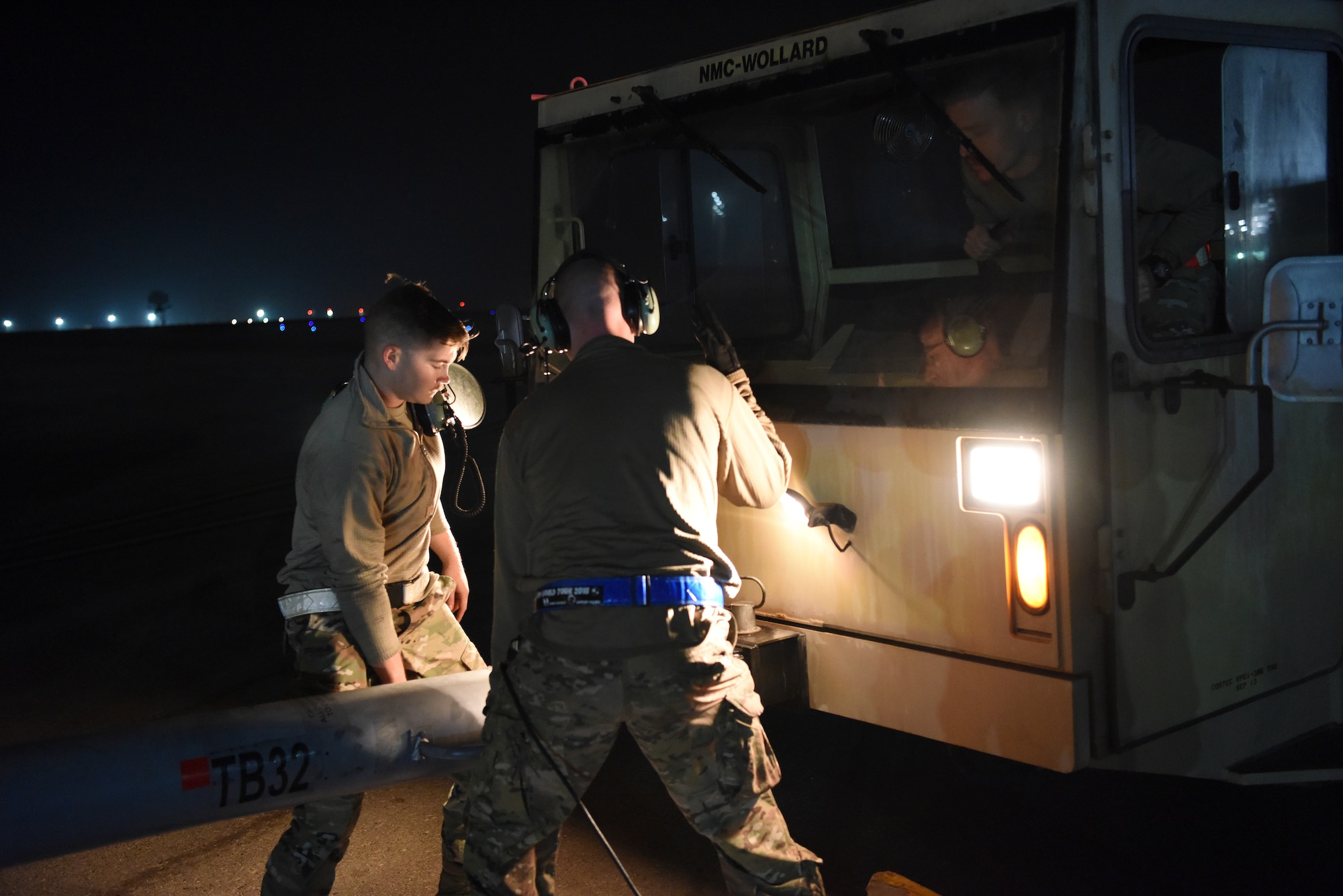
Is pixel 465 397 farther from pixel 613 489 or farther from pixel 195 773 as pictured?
pixel 195 773

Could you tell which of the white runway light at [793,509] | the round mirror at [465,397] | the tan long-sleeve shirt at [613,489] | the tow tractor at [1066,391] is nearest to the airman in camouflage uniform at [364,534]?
the round mirror at [465,397]

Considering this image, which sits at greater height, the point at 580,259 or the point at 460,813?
the point at 580,259

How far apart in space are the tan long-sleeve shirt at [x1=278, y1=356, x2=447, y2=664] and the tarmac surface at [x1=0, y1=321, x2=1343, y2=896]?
2.58 ft

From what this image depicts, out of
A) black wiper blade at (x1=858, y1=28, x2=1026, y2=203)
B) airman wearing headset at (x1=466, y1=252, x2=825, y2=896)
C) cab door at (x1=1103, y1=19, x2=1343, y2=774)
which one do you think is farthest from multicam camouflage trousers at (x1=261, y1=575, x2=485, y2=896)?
black wiper blade at (x1=858, y1=28, x2=1026, y2=203)


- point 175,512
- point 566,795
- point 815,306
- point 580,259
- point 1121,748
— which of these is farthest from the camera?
point 175,512

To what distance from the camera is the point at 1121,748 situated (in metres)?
3.31

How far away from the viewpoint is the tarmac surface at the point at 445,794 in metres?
3.85

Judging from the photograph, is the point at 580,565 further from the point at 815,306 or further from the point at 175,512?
the point at 175,512

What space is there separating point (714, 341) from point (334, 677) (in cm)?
148

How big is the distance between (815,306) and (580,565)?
2615mm

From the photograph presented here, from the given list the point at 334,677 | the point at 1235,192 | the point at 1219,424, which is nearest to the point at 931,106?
the point at 1235,192

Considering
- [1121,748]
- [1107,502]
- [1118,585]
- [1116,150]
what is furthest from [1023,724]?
[1116,150]

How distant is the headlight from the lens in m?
3.19

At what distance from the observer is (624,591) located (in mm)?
2625
